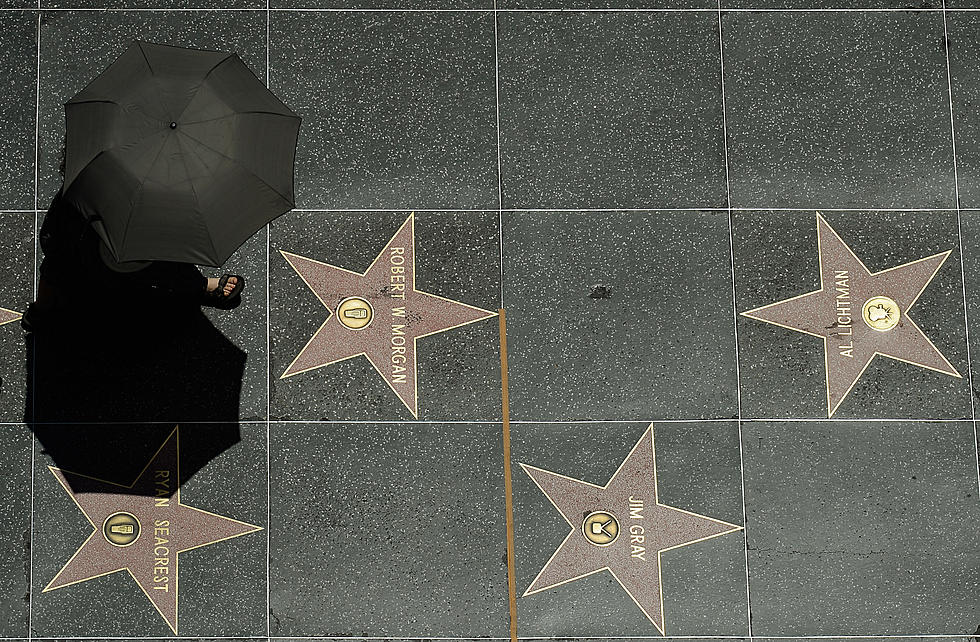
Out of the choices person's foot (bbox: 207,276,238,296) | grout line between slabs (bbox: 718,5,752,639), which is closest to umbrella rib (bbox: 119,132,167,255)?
person's foot (bbox: 207,276,238,296)

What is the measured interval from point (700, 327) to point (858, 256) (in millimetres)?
1171

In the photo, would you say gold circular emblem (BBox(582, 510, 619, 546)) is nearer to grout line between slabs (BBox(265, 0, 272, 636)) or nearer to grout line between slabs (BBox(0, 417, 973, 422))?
grout line between slabs (BBox(0, 417, 973, 422))

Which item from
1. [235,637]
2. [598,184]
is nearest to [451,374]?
[598,184]

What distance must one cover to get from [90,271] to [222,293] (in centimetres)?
81

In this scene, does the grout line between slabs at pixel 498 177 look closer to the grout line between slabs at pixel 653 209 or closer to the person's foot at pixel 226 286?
the grout line between slabs at pixel 653 209

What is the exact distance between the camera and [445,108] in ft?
19.4

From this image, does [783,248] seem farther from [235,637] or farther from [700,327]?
[235,637]

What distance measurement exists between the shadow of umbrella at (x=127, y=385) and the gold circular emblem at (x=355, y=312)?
0.68 m

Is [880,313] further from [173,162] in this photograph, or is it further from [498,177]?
[173,162]

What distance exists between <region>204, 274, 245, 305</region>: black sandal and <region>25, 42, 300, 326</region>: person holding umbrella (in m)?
0.82

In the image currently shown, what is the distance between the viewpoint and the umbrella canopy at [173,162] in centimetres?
462

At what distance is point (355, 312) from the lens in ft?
18.9

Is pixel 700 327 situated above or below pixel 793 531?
above

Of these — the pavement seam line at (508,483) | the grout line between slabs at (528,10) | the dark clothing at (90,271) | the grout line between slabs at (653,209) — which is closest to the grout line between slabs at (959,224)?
the grout line between slabs at (653,209)
